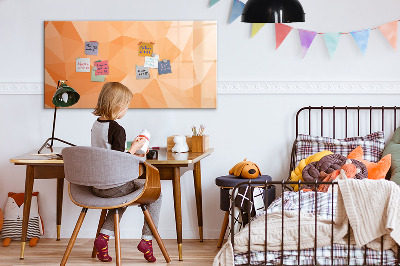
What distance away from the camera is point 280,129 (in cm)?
430

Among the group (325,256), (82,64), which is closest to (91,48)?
(82,64)

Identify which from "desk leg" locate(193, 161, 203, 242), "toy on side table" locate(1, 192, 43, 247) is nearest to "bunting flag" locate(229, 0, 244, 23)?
"desk leg" locate(193, 161, 203, 242)

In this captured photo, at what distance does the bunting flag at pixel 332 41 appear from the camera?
4.20 m

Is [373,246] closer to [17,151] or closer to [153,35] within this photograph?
[153,35]

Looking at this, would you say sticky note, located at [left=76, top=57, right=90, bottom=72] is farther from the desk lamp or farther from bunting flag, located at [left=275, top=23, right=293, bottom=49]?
bunting flag, located at [left=275, top=23, right=293, bottom=49]

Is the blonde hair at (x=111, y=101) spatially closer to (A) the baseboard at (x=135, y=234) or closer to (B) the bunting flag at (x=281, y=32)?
(A) the baseboard at (x=135, y=234)

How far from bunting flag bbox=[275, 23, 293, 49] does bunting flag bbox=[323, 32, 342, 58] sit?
0.27m

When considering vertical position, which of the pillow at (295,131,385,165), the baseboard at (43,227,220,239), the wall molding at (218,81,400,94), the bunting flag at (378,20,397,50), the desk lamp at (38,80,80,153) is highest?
the bunting flag at (378,20,397,50)

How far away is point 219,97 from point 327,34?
2.91 feet

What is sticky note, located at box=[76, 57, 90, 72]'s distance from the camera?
4.29 metres

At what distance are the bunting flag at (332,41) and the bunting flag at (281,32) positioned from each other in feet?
0.87

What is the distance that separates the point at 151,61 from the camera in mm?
4273

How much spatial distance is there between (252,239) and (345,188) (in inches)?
20.5

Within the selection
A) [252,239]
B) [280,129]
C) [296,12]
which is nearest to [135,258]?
[252,239]
